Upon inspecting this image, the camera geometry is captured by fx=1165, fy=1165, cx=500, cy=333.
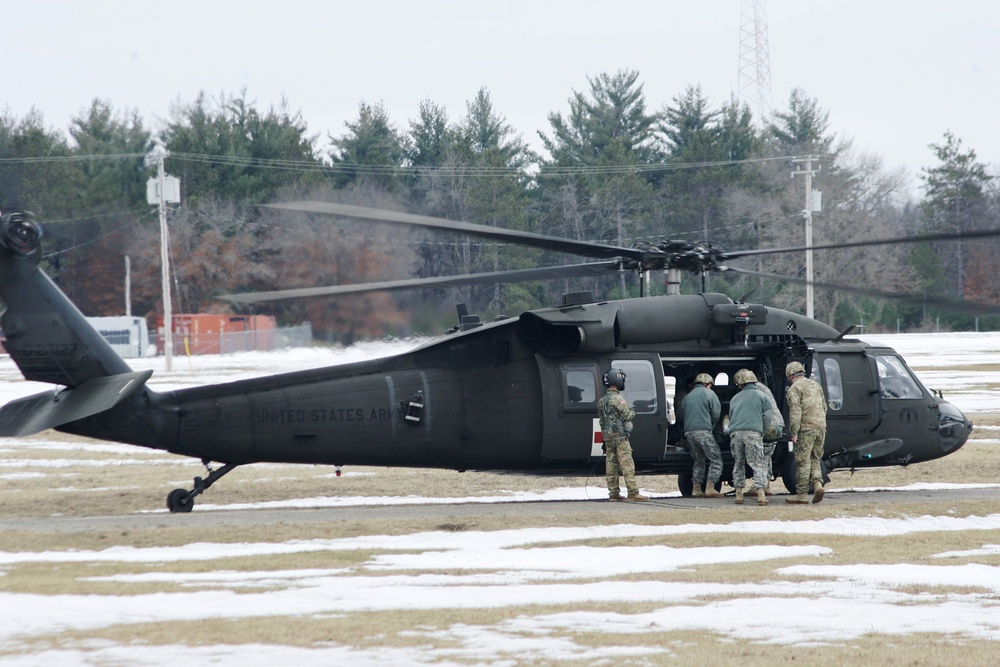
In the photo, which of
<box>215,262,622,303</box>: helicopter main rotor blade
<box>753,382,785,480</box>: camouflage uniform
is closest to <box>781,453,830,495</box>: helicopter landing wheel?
<box>753,382,785,480</box>: camouflage uniform

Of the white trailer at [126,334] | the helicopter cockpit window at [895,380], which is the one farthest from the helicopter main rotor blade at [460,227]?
the white trailer at [126,334]

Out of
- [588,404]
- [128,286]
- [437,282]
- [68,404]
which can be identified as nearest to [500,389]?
[588,404]

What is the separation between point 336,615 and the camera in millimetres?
8695

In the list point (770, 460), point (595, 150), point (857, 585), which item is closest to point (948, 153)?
point (595, 150)

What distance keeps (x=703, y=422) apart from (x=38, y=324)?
326 inches

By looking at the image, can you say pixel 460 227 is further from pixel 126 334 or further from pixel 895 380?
pixel 126 334

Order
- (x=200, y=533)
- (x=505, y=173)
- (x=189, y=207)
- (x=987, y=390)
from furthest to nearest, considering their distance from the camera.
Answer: (x=505, y=173) < (x=189, y=207) < (x=987, y=390) < (x=200, y=533)

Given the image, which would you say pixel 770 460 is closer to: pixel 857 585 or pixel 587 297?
pixel 587 297

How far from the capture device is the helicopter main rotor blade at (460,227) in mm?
11695

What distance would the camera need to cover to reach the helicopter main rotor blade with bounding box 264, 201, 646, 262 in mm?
11695

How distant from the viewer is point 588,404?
49.4 ft

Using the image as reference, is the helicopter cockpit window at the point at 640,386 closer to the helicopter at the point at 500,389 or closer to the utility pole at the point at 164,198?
the helicopter at the point at 500,389

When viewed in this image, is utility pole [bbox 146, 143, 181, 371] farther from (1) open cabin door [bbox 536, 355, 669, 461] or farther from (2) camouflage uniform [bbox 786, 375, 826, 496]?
(2) camouflage uniform [bbox 786, 375, 826, 496]

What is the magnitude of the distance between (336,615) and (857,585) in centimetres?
439
